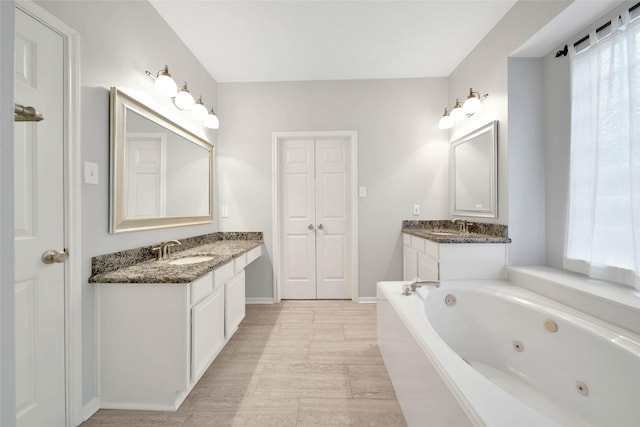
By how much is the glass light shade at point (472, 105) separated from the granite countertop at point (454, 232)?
3.40 feet

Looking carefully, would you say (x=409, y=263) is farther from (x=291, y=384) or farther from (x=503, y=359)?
(x=291, y=384)

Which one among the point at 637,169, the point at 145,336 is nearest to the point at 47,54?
the point at 145,336

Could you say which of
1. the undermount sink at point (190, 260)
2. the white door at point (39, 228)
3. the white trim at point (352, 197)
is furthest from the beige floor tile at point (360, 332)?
the white door at point (39, 228)

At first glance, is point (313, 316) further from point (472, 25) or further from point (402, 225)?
point (472, 25)

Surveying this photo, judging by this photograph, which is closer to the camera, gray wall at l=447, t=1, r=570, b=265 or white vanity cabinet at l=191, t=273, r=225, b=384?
white vanity cabinet at l=191, t=273, r=225, b=384

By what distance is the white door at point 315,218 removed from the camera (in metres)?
3.04

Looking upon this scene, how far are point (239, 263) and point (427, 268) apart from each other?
165cm

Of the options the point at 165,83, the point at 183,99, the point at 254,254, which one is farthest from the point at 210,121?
the point at 254,254

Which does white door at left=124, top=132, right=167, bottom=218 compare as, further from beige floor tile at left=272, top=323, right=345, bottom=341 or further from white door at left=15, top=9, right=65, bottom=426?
beige floor tile at left=272, top=323, right=345, bottom=341

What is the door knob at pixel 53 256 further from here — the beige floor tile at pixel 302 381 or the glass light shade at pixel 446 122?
the glass light shade at pixel 446 122

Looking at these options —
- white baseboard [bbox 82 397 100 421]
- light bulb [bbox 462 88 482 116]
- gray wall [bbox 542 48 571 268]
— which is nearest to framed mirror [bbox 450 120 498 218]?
light bulb [bbox 462 88 482 116]

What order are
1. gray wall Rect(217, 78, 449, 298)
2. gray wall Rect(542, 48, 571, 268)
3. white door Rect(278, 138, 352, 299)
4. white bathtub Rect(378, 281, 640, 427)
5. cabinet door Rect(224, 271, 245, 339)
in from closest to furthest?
white bathtub Rect(378, 281, 640, 427) → gray wall Rect(542, 48, 571, 268) → cabinet door Rect(224, 271, 245, 339) → gray wall Rect(217, 78, 449, 298) → white door Rect(278, 138, 352, 299)

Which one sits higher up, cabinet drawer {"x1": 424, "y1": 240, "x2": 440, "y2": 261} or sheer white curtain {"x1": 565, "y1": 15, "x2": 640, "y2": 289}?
sheer white curtain {"x1": 565, "y1": 15, "x2": 640, "y2": 289}

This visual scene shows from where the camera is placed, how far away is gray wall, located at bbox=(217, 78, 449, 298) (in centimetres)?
288
